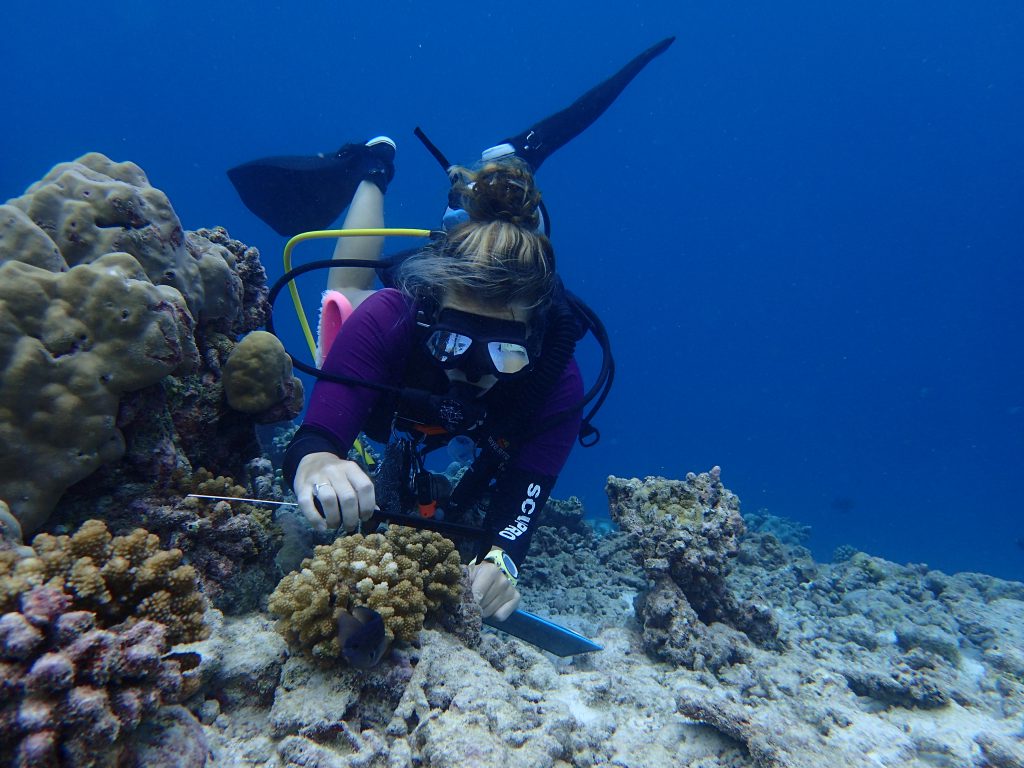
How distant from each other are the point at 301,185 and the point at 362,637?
6.07 m

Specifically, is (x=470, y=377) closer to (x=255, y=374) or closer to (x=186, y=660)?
(x=255, y=374)

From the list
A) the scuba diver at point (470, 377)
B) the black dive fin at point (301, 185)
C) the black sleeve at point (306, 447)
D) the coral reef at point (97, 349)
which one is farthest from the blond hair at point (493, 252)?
the black dive fin at point (301, 185)

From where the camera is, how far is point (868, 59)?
93.6 meters

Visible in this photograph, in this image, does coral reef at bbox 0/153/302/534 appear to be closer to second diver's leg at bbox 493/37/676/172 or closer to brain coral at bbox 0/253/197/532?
brain coral at bbox 0/253/197/532

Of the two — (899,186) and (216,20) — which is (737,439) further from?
(216,20)

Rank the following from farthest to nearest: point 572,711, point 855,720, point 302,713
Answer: point 855,720
point 572,711
point 302,713

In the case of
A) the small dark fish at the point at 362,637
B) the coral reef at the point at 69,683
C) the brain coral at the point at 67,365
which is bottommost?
the coral reef at the point at 69,683

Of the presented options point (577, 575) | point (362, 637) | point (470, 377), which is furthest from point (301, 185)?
point (362, 637)

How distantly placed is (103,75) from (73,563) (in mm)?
111631

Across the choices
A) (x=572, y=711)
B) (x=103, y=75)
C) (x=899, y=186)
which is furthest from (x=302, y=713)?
(x=899, y=186)

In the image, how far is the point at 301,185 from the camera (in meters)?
6.41

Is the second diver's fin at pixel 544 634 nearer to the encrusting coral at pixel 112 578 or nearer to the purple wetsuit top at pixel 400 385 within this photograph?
the purple wetsuit top at pixel 400 385

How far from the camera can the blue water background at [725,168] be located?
80.2 m

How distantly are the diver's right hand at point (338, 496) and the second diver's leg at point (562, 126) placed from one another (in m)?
5.66
